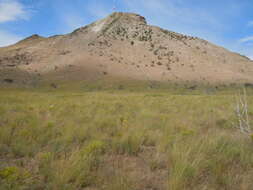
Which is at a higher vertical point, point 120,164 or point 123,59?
point 123,59

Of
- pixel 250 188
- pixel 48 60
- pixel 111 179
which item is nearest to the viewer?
pixel 250 188

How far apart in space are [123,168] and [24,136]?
260 centimetres

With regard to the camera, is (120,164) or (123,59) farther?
(123,59)

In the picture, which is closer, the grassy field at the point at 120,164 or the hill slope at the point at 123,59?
the grassy field at the point at 120,164

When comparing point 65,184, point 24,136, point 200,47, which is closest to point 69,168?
point 65,184

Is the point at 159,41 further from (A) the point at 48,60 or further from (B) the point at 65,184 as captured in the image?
(B) the point at 65,184

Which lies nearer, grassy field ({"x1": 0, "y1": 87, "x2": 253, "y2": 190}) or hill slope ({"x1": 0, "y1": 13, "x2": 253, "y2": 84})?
grassy field ({"x1": 0, "y1": 87, "x2": 253, "y2": 190})

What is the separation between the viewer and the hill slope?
31000 mm

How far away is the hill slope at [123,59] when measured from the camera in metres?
31.0

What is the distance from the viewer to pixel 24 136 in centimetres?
371

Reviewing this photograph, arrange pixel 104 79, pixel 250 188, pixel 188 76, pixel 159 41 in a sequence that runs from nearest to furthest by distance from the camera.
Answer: pixel 250 188
pixel 104 79
pixel 188 76
pixel 159 41

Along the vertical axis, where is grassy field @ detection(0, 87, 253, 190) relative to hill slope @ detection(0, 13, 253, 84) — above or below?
below

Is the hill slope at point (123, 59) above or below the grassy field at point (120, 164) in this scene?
above

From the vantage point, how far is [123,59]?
37219mm
